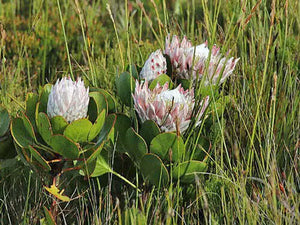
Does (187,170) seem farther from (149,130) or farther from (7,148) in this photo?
(7,148)

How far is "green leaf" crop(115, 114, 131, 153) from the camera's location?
151cm

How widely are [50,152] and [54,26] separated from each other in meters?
2.03

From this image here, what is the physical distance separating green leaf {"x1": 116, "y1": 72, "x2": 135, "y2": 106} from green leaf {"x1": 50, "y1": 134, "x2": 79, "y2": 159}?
0.31 metres

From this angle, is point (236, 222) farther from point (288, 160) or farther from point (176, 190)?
point (288, 160)

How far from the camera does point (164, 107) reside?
1.40 m

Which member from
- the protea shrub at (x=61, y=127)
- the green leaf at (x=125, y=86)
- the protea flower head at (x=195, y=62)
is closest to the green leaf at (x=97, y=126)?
the protea shrub at (x=61, y=127)

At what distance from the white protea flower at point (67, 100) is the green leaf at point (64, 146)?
7 cm

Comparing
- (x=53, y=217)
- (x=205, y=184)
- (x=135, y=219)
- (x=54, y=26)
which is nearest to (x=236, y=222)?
(x=205, y=184)

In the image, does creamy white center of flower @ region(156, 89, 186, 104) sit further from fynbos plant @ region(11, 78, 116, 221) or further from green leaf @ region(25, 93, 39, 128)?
green leaf @ region(25, 93, 39, 128)

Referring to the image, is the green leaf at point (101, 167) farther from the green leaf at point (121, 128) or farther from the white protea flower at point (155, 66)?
the white protea flower at point (155, 66)

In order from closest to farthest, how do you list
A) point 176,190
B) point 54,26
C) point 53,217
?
point 53,217 < point 176,190 < point 54,26

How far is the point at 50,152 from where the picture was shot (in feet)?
4.58

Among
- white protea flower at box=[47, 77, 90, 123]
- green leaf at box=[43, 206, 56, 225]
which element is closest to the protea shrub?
white protea flower at box=[47, 77, 90, 123]

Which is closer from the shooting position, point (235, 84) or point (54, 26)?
point (235, 84)
